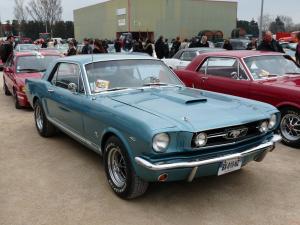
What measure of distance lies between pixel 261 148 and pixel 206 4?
156 ft

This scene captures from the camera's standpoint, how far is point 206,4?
48.9m

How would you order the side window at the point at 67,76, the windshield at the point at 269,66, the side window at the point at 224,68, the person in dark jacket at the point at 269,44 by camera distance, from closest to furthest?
the side window at the point at 67,76 → the windshield at the point at 269,66 → the side window at the point at 224,68 → the person in dark jacket at the point at 269,44

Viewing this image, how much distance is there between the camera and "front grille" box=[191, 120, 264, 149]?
3686 mm

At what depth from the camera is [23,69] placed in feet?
31.4

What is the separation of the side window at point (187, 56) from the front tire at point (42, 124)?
6.84m

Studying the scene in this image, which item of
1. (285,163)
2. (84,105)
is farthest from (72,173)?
(285,163)

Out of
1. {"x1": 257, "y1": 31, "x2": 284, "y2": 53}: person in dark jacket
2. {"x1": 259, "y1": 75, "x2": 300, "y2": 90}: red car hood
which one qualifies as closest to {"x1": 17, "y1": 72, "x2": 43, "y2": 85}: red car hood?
{"x1": 259, "y1": 75, "x2": 300, "y2": 90}: red car hood

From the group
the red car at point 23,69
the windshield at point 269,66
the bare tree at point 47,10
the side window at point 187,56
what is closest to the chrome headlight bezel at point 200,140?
the windshield at point 269,66

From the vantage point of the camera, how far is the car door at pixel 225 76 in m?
6.68

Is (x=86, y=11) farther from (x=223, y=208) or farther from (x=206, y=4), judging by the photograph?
(x=223, y=208)

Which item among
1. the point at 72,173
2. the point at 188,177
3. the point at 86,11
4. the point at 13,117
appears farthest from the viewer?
the point at 86,11

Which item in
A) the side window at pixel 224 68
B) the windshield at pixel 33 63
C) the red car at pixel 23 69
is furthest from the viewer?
the windshield at pixel 33 63

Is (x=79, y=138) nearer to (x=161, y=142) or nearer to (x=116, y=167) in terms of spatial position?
(x=116, y=167)

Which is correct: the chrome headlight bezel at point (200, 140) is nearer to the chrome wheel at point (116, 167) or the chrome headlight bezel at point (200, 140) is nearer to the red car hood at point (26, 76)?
the chrome wheel at point (116, 167)
